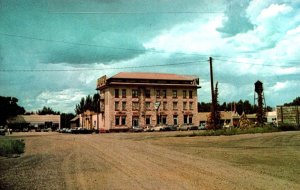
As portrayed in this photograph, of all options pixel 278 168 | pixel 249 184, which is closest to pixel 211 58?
pixel 278 168

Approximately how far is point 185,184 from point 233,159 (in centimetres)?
683

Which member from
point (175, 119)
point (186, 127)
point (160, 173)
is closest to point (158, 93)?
point (175, 119)

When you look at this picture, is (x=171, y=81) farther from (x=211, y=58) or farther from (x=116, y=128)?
(x=211, y=58)

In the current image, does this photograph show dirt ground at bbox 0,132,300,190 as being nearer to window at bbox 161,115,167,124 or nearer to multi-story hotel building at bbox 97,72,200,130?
multi-story hotel building at bbox 97,72,200,130

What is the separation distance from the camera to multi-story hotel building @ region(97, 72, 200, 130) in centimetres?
7638

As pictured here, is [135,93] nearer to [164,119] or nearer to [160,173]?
[164,119]

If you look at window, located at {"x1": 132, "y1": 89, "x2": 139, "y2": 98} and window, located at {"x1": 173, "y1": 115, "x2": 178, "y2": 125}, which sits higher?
window, located at {"x1": 132, "y1": 89, "x2": 139, "y2": 98}

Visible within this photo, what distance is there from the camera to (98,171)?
45.0 feet

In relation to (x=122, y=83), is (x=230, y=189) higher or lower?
lower

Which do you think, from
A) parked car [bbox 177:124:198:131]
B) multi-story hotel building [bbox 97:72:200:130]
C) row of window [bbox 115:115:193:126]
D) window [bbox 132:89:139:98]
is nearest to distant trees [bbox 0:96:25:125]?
multi-story hotel building [bbox 97:72:200:130]

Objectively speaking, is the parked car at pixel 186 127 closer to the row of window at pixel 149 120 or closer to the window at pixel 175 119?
Result: the row of window at pixel 149 120

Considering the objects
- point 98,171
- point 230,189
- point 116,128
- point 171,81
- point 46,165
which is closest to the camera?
point 230,189

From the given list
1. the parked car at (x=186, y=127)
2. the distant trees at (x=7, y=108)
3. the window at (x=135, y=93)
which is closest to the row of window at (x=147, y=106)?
the window at (x=135, y=93)

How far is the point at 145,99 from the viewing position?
78.8 m
